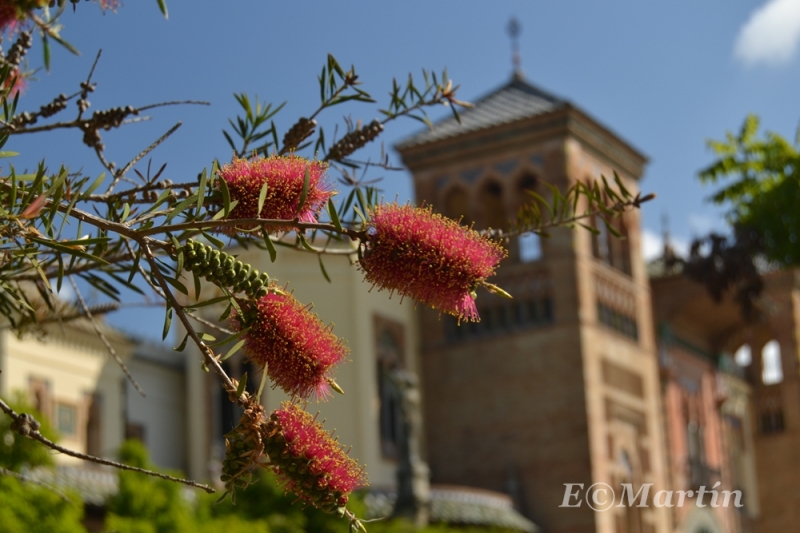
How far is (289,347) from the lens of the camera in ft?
7.07

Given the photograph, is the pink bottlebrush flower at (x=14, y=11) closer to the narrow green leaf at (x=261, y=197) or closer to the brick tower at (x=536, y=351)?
the narrow green leaf at (x=261, y=197)

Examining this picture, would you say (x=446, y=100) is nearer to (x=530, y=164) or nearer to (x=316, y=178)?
(x=316, y=178)

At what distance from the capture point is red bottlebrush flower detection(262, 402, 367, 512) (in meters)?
2.06

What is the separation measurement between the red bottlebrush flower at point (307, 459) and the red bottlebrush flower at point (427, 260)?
0.88 ft

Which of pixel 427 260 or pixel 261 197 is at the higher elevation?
pixel 261 197

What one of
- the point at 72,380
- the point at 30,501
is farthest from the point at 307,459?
the point at 72,380

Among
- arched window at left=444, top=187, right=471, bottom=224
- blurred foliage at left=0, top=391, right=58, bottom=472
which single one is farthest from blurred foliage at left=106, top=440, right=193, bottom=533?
arched window at left=444, top=187, right=471, bottom=224

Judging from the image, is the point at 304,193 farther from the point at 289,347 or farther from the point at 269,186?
the point at 289,347

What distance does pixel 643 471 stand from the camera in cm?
2012

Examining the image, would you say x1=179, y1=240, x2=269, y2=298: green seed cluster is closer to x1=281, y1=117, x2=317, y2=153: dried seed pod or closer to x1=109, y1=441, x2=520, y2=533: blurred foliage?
x1=281, y1=117, x2=317, y2=153: dried seed pod

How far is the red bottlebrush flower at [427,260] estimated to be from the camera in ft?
7.04

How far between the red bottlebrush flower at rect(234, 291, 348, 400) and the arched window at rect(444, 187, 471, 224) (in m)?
17.3

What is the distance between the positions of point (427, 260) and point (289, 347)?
10.7 inches

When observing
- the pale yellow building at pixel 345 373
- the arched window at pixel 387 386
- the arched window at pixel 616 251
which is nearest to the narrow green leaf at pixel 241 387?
the pale yellow building at pixel 345 373
